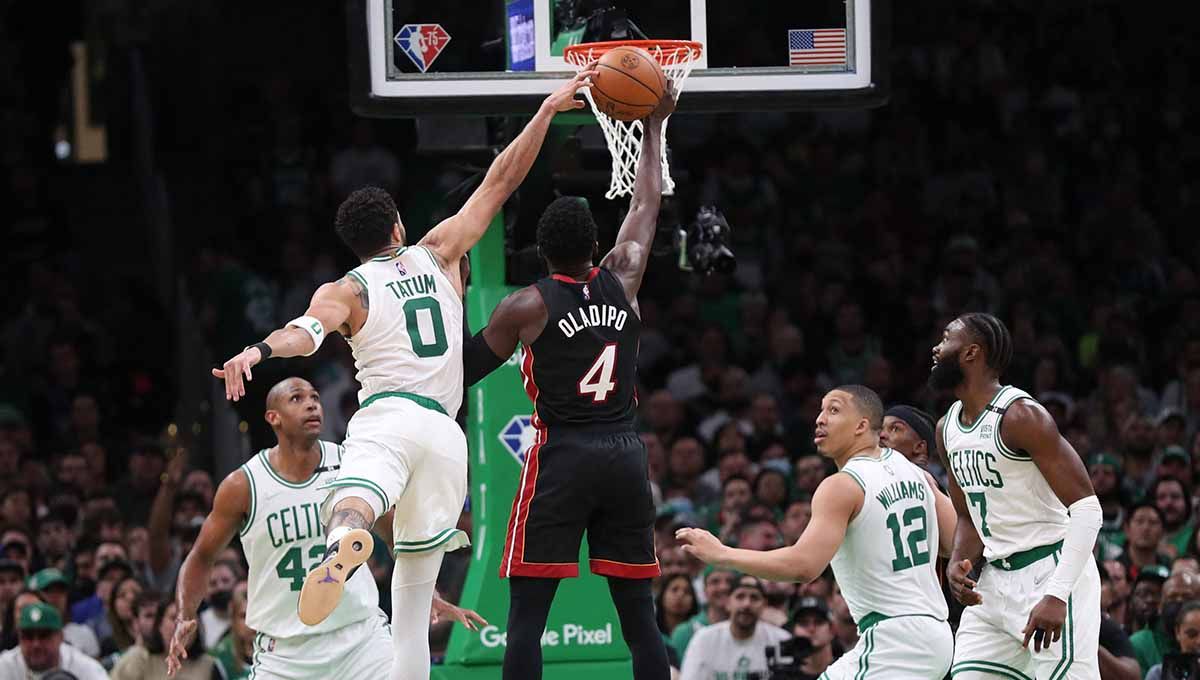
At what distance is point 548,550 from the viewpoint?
812 centimetres

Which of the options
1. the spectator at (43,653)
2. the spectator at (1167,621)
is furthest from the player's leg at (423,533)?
the spectator at (1167,621)

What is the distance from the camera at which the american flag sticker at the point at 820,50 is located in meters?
10.1

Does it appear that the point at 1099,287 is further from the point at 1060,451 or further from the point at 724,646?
the point at 1060,451

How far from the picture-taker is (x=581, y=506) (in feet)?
26.7

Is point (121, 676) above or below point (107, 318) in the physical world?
below

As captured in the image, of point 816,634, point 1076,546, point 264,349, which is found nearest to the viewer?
point 264,349

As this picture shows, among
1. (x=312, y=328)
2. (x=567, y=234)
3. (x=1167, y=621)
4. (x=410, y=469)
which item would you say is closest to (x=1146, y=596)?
(x=1167, y=621)

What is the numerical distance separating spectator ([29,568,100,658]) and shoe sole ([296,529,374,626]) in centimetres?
492

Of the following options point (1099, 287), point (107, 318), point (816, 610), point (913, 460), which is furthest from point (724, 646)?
point (107, 318)

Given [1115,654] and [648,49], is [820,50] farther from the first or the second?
[1115,654]

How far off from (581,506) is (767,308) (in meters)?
8.43

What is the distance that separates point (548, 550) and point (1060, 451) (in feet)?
6.93

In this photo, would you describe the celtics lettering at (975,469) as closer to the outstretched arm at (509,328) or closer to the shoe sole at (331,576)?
the outstretched arm at (509,328)

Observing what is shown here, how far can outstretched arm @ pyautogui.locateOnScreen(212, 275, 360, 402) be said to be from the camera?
7.34 metres
